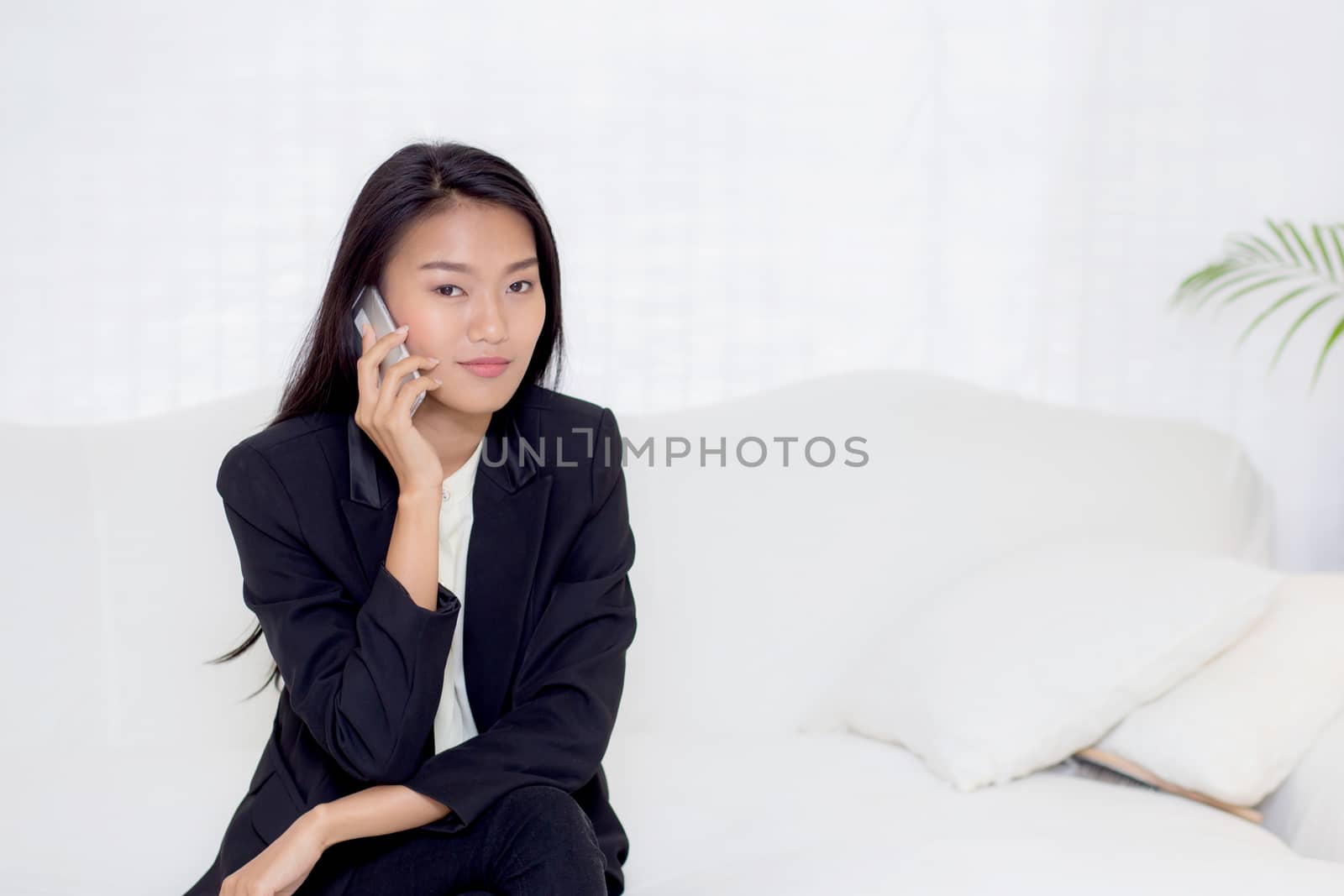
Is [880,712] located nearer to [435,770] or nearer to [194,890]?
[435,770]

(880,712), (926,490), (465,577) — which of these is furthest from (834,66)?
(465,577)

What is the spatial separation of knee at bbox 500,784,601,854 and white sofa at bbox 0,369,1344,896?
335 mm

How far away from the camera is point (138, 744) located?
6.32 ft

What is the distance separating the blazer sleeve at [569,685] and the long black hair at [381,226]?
31cm

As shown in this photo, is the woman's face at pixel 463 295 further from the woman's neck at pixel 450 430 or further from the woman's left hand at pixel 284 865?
the woman's left hand at pixel 284 865

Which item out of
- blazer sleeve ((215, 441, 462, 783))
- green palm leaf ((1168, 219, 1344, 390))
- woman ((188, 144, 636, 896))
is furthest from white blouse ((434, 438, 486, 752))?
green palm leaf ((1168, 219, 1344, 390))

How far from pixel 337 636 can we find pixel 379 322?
36 cm

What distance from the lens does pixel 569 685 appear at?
4.44 ft

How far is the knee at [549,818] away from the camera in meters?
1.17

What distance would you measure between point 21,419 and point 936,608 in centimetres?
165

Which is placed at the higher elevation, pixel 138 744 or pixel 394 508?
pixel 394 508

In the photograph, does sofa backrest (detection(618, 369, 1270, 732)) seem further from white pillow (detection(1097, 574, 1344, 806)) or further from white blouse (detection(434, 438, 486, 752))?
white blouse (detection(434, 438, 486, 752))

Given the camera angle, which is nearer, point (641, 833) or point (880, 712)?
point (641, 833)

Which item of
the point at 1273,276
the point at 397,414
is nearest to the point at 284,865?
the point at 397,414
